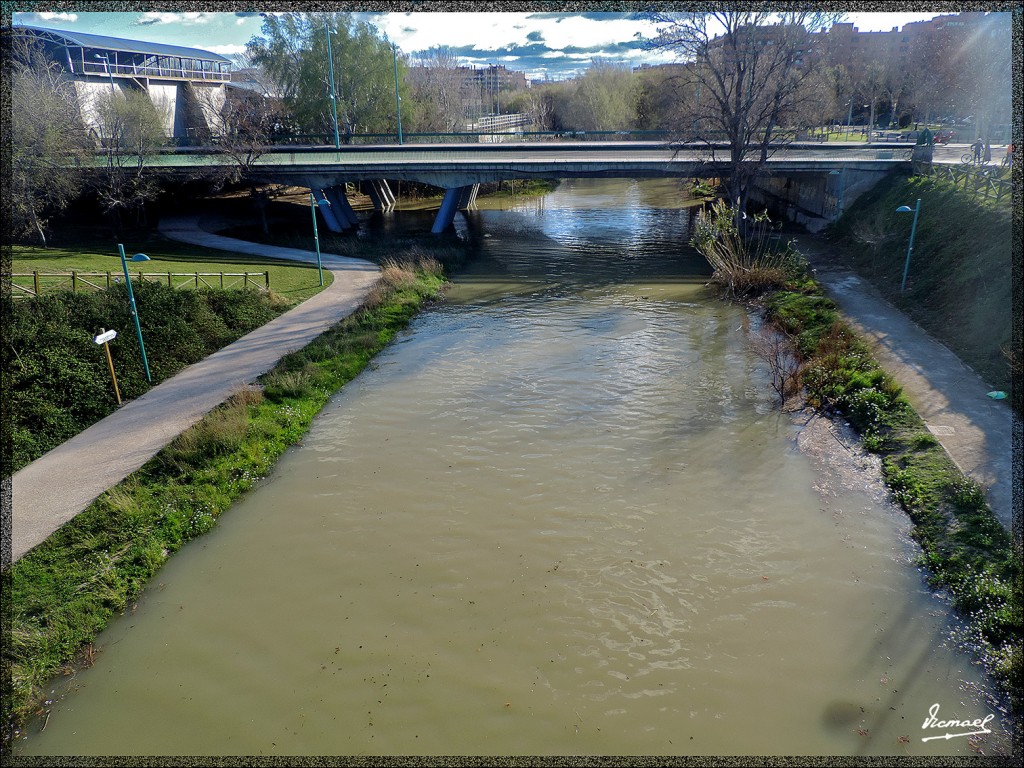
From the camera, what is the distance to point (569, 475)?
41.4ft

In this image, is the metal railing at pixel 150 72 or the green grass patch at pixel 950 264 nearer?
the green grass patch at pixel 950 264

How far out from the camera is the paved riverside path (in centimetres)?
1111

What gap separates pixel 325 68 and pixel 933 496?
172 feet

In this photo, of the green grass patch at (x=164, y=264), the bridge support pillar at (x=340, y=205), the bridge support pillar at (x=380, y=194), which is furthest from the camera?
the bridge support pillar at (x=380, y=194)

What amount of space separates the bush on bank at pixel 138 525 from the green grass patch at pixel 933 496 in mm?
11558

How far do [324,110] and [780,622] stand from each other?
5323 cm

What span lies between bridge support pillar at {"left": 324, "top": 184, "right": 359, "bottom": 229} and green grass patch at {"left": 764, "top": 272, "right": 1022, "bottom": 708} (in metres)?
27.1

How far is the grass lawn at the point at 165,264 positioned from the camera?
24.0m

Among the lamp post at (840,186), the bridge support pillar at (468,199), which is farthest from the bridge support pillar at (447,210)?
the lamp post at (840,186)

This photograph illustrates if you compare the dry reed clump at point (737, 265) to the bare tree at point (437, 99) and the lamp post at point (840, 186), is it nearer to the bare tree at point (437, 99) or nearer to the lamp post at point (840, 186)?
the lamp post at point (840, 186)

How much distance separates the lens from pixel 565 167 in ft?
104

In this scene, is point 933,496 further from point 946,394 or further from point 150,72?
point 150,72

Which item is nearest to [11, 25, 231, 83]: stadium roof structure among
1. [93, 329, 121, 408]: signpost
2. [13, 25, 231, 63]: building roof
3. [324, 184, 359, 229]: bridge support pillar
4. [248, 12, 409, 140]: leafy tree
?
[13, 25, 231, 63]: building roof

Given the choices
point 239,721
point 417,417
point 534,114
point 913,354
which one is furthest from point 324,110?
point 239,721
